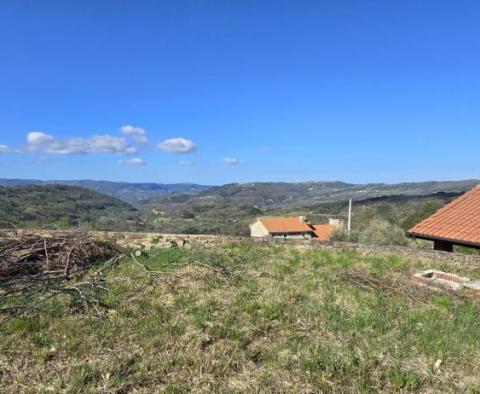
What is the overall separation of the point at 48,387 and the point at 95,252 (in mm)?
5006

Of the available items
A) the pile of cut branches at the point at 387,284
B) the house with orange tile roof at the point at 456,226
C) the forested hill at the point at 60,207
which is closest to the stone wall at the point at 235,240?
the house with orange tile roof at the point at 456,226

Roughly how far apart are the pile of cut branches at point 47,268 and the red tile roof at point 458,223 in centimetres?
758

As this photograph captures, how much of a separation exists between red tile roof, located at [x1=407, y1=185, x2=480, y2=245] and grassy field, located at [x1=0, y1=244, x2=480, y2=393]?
10.8ft

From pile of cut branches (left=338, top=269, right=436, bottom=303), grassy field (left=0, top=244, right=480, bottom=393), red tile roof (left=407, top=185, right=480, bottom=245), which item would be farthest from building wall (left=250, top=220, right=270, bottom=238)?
grassy field (left=0, top=244, right=480, bottom=393)

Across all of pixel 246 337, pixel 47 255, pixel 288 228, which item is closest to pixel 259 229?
pixel 288 228

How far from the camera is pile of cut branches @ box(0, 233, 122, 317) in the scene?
18.6 feet

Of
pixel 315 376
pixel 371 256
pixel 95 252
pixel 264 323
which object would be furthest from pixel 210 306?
pixel 371 256

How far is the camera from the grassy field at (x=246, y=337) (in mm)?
3551

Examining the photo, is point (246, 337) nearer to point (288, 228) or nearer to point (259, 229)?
point (288, 228)

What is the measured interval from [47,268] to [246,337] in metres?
4.53

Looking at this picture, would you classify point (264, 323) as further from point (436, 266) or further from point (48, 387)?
point (436, 266)

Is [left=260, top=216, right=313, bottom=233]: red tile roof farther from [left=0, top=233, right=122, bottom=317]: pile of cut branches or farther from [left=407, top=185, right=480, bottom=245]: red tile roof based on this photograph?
[left=0, top=233, right=122, bottom=317]: pile of cut branches

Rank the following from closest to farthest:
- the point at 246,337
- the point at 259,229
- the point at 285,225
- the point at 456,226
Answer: the point at 246,337 < the point at 456,226 < the point at 259,229 < the point at 285,225

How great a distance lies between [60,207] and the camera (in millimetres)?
124312
